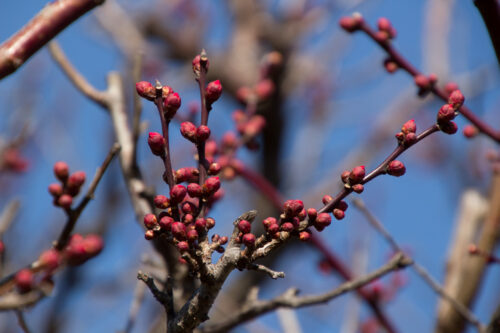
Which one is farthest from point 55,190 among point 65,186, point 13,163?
point 13,163

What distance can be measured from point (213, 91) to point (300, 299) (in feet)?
2.21

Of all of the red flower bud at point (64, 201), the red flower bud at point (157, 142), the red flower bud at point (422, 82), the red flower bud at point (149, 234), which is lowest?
the red flower bud at point (149, 234)

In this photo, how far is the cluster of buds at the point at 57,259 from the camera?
40.5 inches

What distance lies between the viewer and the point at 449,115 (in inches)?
42.2

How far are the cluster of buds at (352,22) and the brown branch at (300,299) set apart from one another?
0.81 m

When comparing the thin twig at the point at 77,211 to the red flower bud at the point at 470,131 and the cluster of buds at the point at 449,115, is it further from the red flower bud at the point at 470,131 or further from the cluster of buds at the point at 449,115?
the red flower bud at the point at 470,131

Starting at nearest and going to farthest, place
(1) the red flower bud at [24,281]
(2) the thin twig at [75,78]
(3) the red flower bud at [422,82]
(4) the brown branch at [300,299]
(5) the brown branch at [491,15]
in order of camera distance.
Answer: (1) the red flower bud at [24,281] < (5) the brown branch at [491,15] < (4) the brown branch at [300,299] < (3) the red flower bud at [422,82] < (2) the thin twig at [75,78]

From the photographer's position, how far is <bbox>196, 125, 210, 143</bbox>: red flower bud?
1.12 m

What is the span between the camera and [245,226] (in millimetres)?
1071

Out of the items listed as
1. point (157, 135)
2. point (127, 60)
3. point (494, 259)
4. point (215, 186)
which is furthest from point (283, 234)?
point (127, 60)

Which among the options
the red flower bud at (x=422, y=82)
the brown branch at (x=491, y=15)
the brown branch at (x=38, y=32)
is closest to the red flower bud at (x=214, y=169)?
the brown branch at (x=38, y=32)

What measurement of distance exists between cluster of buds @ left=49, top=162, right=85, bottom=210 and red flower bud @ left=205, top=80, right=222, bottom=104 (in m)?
0.35

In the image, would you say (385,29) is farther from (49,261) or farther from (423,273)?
(49,261)

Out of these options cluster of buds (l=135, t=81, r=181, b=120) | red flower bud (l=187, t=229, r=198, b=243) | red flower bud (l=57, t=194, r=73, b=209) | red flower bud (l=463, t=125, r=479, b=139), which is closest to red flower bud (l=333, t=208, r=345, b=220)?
red flower bud (l=187, t=229, r=198, b=243)
